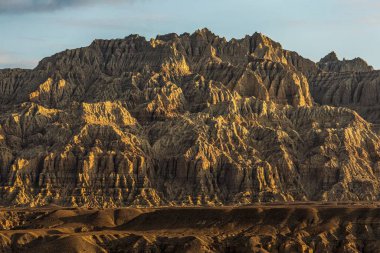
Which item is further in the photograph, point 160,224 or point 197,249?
point 160,224

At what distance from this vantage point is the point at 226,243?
604 feet

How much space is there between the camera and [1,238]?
18462cm

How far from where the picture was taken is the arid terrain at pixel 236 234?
179750 millimetres

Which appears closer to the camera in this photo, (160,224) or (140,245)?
(140,245)

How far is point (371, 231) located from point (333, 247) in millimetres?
8820

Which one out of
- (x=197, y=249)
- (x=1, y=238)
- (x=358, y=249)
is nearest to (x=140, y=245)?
(x=197, y=249)

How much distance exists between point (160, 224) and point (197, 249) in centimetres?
2241

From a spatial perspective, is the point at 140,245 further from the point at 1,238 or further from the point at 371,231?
the point at 371,231

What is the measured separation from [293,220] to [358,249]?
1678 centimetres

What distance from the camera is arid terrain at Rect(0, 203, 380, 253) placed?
590 ft

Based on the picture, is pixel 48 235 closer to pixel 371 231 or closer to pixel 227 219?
pixel 227 219

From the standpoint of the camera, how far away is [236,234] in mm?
188875

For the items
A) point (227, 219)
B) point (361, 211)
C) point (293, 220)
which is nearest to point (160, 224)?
point (227, 219)

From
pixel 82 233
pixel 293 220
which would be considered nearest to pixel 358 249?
pixel 293 220
